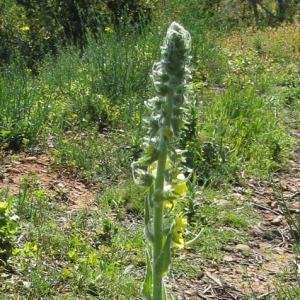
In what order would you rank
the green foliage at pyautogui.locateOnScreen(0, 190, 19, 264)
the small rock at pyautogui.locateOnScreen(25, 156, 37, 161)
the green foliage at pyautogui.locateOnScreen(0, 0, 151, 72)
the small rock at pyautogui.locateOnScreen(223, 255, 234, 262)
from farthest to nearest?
the green foliage at pyautogui.locateOnScreen(0, 0, 151, 72) < the small rock at pyautogui.locateOnScreen(25, 156, 37, 161) < the small rock at pyautogui.locateOnScreen(223, 255, 234, 262) < the green foliage at pyautogui.locateOnScreen(0, 190, 19, 264)

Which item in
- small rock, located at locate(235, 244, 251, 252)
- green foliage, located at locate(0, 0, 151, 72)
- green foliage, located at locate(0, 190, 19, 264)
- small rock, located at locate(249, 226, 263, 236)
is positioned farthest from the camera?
green foliage, located at locate(0, 0, 151, 72)

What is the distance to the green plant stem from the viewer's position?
1651 millimetres

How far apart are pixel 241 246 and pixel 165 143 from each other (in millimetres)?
1938

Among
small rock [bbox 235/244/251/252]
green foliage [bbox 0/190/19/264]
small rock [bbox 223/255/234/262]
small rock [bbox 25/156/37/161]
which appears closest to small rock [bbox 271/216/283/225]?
small rock [bbox 235/244/251/252]

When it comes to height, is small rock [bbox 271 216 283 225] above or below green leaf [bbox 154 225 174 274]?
below

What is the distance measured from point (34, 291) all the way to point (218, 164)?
1.94 m

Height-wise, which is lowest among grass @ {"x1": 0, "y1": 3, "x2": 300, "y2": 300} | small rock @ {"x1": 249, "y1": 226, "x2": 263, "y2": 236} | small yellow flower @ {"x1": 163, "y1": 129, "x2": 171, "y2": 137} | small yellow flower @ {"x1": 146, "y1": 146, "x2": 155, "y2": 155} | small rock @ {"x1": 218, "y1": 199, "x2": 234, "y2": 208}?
small rock @ {"x1": 249, "y1": 226, "x2": 263, "y2": 236}

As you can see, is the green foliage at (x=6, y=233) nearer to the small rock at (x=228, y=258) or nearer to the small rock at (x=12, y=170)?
the small rock at (x=12, y=170)

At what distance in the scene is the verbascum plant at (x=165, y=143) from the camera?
5.25ft

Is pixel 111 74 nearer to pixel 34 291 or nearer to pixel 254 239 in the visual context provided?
pixel 254 239

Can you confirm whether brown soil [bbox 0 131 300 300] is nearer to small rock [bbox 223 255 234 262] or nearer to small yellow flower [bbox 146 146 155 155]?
small rock [bbox 223 255 234 262]

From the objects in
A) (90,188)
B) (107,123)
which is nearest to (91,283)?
(90,188)

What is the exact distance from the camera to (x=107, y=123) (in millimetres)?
4906

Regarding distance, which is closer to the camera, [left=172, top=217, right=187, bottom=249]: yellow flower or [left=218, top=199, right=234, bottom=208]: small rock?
[left=172, top=217, right=187, bottom=249]: yellow flower
